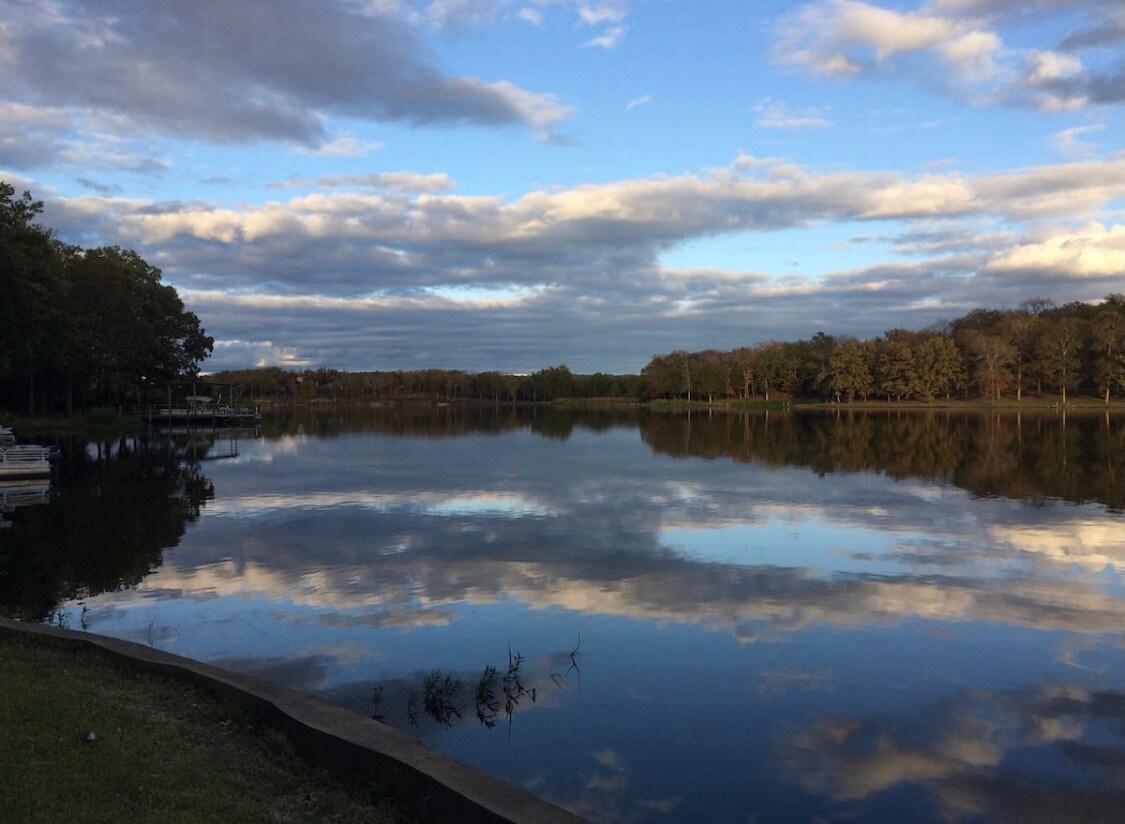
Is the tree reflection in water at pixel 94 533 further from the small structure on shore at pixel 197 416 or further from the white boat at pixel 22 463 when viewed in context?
the small structure on shore at pixel 197 416

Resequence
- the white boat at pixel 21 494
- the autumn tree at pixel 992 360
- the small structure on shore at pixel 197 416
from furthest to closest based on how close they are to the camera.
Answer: the autumn tree at pixel 992 360, the small structure on shore at pixel 197 416, the white boat at pixel 21 494

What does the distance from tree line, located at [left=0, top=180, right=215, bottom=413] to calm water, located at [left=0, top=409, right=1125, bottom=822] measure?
1866 cm

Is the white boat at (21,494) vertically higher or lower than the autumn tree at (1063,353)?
lower

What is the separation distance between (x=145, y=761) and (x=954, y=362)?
343ft

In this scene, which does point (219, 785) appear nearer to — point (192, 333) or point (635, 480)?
point (635, 480)

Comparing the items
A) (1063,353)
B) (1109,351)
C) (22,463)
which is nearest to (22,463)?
(22,463)

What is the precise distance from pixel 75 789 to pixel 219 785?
75 centimetres

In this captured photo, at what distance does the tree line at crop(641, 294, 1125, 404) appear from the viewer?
91.8 m

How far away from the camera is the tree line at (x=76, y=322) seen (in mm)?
38469

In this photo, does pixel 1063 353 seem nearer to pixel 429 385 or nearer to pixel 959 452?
pixel 959 452

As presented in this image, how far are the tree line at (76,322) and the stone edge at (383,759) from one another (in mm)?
37340

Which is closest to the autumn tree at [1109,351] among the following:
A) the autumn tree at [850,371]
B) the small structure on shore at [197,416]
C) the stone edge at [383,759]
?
the autumn tree at [850,371]

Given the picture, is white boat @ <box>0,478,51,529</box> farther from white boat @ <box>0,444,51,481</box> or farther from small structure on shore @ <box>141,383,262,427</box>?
small structure on shore @ <box>141,383,262,427</box>

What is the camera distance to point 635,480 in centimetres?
2625
